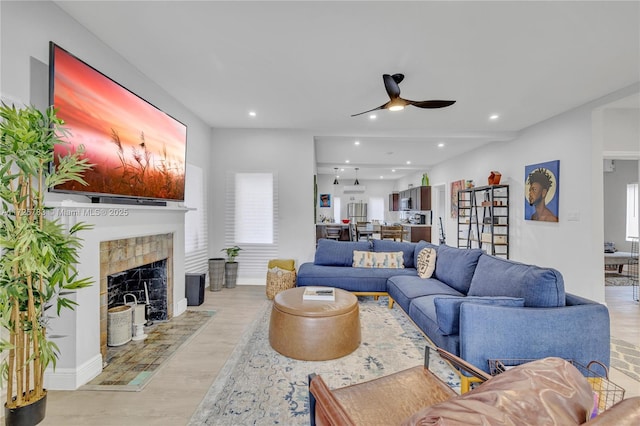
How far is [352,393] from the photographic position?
1.35m

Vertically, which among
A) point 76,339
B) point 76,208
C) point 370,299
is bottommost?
point 370,299

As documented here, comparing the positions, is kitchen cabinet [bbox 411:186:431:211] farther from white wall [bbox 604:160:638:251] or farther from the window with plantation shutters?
the window with plantation shutters

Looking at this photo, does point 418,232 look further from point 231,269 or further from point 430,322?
point 430,322

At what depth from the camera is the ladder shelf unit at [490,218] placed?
5.44m

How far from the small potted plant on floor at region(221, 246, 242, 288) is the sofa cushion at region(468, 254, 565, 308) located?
3.50 metres

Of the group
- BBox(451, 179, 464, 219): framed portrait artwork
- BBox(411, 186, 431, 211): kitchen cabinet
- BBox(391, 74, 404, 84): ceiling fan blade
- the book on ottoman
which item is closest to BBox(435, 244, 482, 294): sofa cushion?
the book on ottoman

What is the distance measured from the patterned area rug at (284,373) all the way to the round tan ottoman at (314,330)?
0.24ft

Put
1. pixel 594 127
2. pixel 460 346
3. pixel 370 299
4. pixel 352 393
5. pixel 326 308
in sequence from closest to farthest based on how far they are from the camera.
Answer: pixel 352 393, pixel 460 346, pixel 326 308, pixel 594 127, pixel 370 299

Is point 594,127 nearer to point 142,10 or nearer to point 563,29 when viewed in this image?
point 563,29

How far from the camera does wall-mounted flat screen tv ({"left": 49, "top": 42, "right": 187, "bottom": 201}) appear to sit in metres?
1.98

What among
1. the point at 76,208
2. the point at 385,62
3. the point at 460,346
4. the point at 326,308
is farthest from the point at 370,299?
the point at 76,208

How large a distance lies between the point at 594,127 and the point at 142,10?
5336mm

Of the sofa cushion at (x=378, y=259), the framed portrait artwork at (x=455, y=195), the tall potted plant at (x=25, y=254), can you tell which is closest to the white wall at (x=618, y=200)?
→ the framed portrait artwork at (x=455, y=195)

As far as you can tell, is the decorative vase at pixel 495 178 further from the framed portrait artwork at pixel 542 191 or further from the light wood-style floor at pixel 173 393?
the light wood-style floor at pixel 173 393
